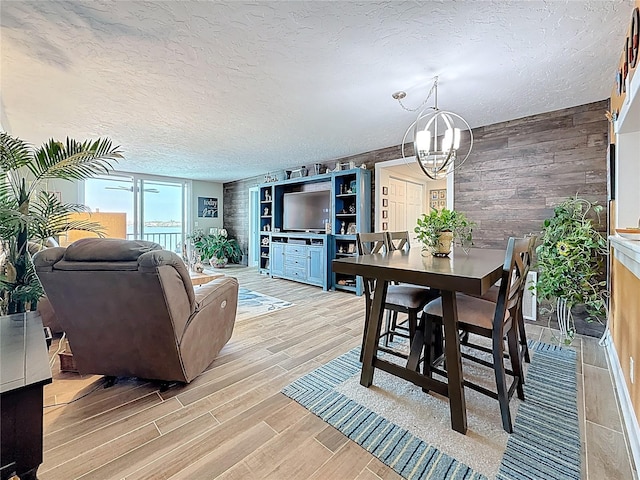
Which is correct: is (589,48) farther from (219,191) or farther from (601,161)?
(219,191)

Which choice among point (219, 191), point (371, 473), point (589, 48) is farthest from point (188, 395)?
point (219, 191)

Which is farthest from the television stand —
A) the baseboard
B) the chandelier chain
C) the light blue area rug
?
the baseboard

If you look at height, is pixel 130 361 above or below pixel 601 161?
A: below

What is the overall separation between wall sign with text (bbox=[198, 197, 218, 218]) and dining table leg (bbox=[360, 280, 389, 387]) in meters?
7.09

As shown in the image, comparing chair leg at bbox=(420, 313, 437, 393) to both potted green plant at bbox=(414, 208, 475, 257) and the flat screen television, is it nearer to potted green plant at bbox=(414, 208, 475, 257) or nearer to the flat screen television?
potted green plant at bbox=(414, 208, 475, 257)

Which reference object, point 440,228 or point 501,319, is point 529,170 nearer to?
point 440,228

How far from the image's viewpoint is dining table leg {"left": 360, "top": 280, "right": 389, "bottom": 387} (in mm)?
1922

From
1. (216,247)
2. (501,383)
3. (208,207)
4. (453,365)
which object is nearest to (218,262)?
(216,247)

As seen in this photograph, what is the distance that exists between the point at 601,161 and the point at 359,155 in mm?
3118

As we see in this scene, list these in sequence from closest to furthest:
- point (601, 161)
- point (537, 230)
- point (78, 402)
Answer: point (78, 402) → point (601, 161) → point (537, 230)

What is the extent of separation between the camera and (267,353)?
8.20 feet

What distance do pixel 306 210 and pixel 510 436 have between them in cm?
463

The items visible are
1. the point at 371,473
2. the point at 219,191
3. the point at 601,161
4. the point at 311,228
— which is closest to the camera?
the point at 371,473

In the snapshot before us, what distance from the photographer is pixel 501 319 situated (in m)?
1.56
